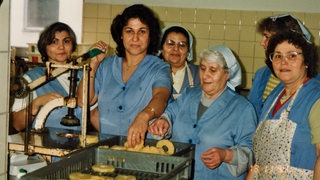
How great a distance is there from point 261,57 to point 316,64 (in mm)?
3069

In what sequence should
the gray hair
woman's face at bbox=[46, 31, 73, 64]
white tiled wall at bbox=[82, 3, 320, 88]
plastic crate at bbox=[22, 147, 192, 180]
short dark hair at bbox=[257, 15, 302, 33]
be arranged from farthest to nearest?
white tiled wall at bbox=[82, 3, 320, 88] → woman's face at bbox=[46, 31, 73, 64] → short dark hair at bbox=[257, 15, 302, 33] → the gray hair → plastic crate at bbox=[22, 147, 192, 180]

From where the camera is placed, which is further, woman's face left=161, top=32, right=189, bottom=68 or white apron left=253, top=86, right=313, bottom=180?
woman's face left=161, top=32, right=189, bottom=68

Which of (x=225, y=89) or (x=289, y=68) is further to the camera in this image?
(x=225, y=89)

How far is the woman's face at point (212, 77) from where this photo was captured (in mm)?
2926

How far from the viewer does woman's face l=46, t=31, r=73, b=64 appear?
3520 millimetres

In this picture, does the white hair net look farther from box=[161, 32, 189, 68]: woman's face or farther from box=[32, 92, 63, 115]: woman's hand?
box=[161, 32, 189, 68]: woman's face

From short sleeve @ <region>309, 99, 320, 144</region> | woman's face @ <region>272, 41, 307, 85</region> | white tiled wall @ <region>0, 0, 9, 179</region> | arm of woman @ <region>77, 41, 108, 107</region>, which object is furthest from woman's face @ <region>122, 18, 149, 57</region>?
short sleeve @ <region>309, 99, 320, 144</region>

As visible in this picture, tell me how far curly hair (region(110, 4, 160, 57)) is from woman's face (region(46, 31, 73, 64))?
1.61 feet

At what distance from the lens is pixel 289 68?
101 inches

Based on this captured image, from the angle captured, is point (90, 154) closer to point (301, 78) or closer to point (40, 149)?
point (40, 149)

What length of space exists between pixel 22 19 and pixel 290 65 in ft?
14.8

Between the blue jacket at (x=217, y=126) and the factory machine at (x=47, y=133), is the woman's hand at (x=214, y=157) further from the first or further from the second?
the factory machine at (x=47, y=133)

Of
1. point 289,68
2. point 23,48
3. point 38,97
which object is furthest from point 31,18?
point 289,68

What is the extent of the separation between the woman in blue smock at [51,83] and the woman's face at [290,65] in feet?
4.23
